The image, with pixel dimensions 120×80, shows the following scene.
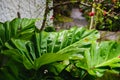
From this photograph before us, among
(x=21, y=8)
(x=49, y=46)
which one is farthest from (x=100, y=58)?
(x=21, y=8)

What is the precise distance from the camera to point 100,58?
2.71 metres

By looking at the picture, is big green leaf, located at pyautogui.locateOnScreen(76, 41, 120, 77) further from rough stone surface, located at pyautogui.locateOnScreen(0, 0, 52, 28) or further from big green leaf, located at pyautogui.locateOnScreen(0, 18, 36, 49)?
rough stone surface, located at pyautogui.locateOnScreen(0, 0, 52, 28)

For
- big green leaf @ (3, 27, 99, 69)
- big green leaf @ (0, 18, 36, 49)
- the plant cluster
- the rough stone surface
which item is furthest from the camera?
the rough stone surface

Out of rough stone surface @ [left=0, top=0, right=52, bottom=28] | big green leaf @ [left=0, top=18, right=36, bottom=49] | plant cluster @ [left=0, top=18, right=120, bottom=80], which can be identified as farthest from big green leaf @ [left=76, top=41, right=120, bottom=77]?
rough stone surface @ [left=0, top=0, right=52, bottom=28]

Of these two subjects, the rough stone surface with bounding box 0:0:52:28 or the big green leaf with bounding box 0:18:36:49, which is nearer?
the big green leaf with bounding box 0:18:36:49

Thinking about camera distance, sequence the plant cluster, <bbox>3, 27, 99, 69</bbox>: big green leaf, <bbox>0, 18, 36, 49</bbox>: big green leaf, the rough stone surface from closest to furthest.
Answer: <bbox>3, 27, 99, 69</bbox>: big green leaf < the plant cluster < <bbox>0, 18, 36, 49</bbox>: big green leaf < the rough stone surface

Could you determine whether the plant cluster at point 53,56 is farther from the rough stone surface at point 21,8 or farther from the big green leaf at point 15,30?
the rough stone surface at point 21,8

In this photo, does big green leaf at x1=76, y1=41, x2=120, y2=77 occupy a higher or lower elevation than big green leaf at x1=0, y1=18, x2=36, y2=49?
lower

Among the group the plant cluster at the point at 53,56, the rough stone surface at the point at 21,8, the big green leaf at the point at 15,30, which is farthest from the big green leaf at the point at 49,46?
the rough stone surface at the point at 21,8

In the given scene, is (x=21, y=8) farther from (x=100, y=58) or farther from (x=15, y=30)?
(x=100, y=58)

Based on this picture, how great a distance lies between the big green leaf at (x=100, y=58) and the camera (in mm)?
2583

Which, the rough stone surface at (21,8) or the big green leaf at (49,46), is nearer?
the big green leaf at (49,46)

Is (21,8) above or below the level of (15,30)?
below

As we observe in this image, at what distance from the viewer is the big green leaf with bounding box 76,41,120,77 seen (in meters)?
2.58
